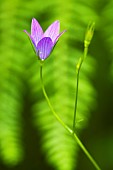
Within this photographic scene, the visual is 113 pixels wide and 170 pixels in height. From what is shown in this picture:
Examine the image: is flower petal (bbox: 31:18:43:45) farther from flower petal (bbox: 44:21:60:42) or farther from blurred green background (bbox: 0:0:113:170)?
blurred green background (bbox: 0:0:113:170)

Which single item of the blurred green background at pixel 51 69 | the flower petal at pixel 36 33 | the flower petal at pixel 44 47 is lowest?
the blurred green background at pixel 51 69

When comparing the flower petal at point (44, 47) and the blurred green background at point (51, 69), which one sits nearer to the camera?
the flower petal at point (44, 47)

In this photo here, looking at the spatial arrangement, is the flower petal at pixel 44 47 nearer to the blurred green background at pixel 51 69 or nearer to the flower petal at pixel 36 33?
the flower petal at pixel 36 33

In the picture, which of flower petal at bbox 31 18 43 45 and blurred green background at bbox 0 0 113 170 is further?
blurred green background at bbox 0 0 113 170

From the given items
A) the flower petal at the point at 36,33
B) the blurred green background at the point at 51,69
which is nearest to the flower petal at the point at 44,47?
the flower petal at the point at 36,33

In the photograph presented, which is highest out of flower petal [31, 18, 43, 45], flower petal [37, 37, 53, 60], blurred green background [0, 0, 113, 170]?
flower petal [31, 18, 43, 45]

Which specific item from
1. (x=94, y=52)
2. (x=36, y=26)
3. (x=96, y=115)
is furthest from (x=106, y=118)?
(x=36, y=26)

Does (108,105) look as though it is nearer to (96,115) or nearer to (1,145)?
(96,115)

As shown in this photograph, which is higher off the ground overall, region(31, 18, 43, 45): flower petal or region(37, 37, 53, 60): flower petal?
region(31, 18, 43, 45): flower petal

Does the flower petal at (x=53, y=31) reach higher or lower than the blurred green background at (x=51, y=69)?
higher

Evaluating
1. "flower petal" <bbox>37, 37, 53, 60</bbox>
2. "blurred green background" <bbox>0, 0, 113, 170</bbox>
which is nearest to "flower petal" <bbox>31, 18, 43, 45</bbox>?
→ "flower petal" <bbox>37, 37, 53, 60</bbox>
